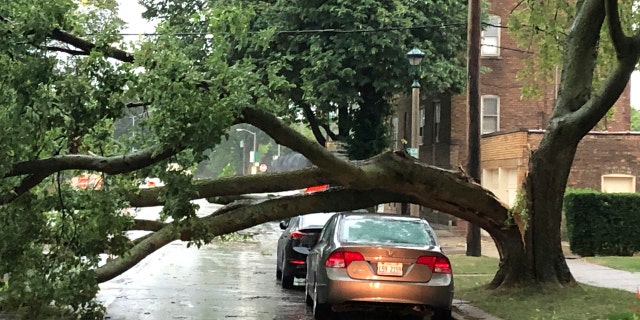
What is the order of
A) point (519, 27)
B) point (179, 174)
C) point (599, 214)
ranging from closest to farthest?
point (179, 174) < point (519, 27) < point (599, 214)

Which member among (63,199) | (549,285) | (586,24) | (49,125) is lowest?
(549,285)

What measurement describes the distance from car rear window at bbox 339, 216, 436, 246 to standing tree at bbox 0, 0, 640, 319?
526 mm

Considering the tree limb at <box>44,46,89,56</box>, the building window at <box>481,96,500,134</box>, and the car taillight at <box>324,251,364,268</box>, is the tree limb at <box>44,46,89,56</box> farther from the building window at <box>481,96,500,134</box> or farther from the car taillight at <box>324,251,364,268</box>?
the building window at <box>481,96,500,134</box>

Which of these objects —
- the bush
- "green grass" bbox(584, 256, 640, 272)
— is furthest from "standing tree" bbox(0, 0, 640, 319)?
the bush

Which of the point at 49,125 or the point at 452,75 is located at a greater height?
the point at 452,75

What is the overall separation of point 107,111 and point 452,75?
22.5m

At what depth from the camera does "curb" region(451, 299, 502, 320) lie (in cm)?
1096

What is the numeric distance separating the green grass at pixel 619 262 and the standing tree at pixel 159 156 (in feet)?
17.6

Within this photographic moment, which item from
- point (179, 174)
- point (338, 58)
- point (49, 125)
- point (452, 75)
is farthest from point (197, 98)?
point (452, 75)

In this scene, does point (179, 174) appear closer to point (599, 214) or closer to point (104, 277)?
point (104, 277)

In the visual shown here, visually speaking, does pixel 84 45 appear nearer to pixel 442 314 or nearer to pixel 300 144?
pixel 300 144

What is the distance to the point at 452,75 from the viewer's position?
2962cm

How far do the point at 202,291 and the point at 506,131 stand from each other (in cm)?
1857

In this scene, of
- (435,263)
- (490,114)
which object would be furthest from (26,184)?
(490,114)
